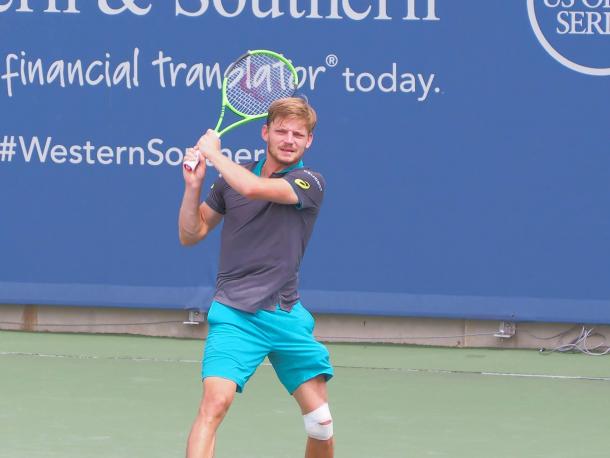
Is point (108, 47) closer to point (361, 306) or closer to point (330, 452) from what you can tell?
point (361, 306)

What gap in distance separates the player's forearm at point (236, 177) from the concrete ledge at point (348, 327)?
393 centimetres

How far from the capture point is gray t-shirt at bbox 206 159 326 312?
4664mm

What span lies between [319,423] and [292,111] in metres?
1.03

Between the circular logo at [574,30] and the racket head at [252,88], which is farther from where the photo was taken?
the circular logo at [574,30]

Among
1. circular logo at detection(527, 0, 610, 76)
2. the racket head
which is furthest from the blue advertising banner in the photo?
the racket head

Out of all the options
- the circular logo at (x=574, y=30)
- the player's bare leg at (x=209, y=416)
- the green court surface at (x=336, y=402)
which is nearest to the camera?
the player's bare leg at (x=209, y=416)

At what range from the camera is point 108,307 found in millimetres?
8562

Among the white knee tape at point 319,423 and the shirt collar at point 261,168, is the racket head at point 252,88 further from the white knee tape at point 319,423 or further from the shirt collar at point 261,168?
the white knee tape at point 319,423

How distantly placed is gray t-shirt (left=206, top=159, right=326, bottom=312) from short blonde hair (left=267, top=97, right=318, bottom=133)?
174 mm

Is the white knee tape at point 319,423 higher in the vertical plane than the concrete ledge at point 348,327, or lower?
higher

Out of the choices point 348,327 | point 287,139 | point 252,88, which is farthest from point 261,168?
point 348,327

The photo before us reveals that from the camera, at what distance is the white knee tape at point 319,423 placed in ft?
15.6

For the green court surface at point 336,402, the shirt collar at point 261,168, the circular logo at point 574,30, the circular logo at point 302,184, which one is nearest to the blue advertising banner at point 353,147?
the circular logo at point 574,30

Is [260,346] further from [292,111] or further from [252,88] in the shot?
[252,88]
